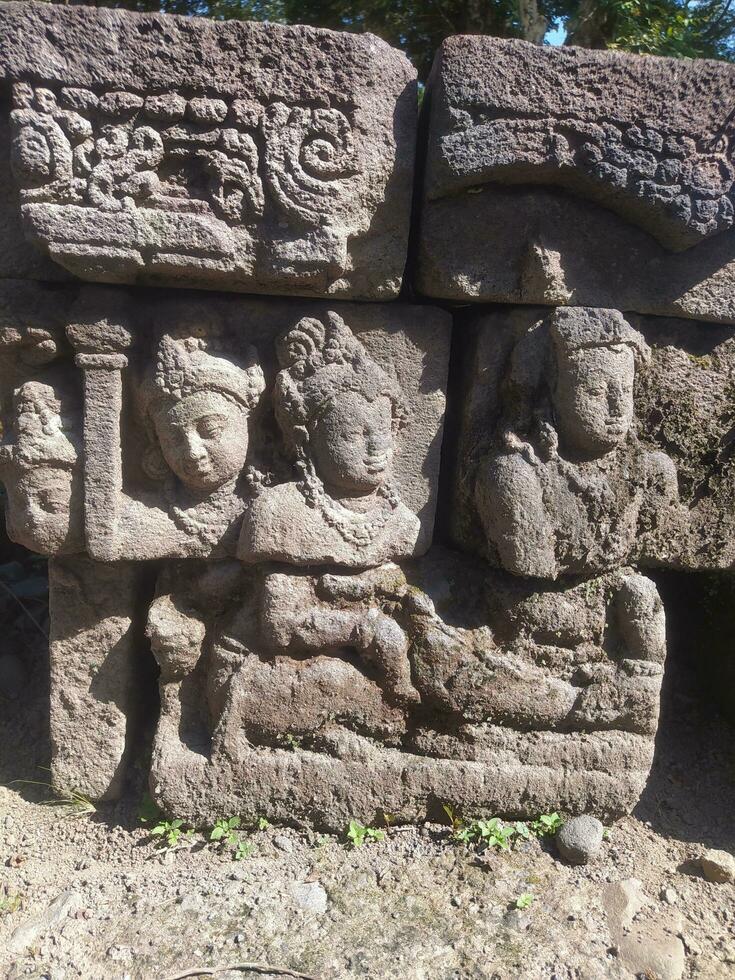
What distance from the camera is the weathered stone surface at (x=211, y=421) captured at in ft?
6.55

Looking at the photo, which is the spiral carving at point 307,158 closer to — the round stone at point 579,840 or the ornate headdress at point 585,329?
the ornate headdress at point 585,329

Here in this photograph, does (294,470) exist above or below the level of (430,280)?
below

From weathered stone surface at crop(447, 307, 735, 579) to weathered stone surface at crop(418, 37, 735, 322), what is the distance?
14 centimetres

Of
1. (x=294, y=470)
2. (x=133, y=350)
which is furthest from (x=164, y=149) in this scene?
(x=294, y=470)

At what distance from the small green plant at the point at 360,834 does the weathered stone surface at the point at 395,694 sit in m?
0.04

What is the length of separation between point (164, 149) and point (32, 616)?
205cm

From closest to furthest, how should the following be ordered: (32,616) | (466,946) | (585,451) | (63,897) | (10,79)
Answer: (10,79) → (466,946) → (63,897) → (585,451) → (32,616)

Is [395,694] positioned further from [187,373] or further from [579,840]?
[187,373]

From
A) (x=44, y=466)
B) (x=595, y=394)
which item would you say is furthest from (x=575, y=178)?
(x=44, y=466)

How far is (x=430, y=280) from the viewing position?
6.67 ft

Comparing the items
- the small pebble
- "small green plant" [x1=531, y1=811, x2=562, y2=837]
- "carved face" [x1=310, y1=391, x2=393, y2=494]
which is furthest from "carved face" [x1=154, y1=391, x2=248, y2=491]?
the small pebble

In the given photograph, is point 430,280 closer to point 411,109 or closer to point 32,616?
point 411,109

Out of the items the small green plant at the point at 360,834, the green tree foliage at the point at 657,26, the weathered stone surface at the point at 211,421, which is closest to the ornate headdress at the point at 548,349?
the weathered stone surface at the point at 211,421

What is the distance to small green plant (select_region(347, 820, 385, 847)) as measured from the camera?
2141 mm
